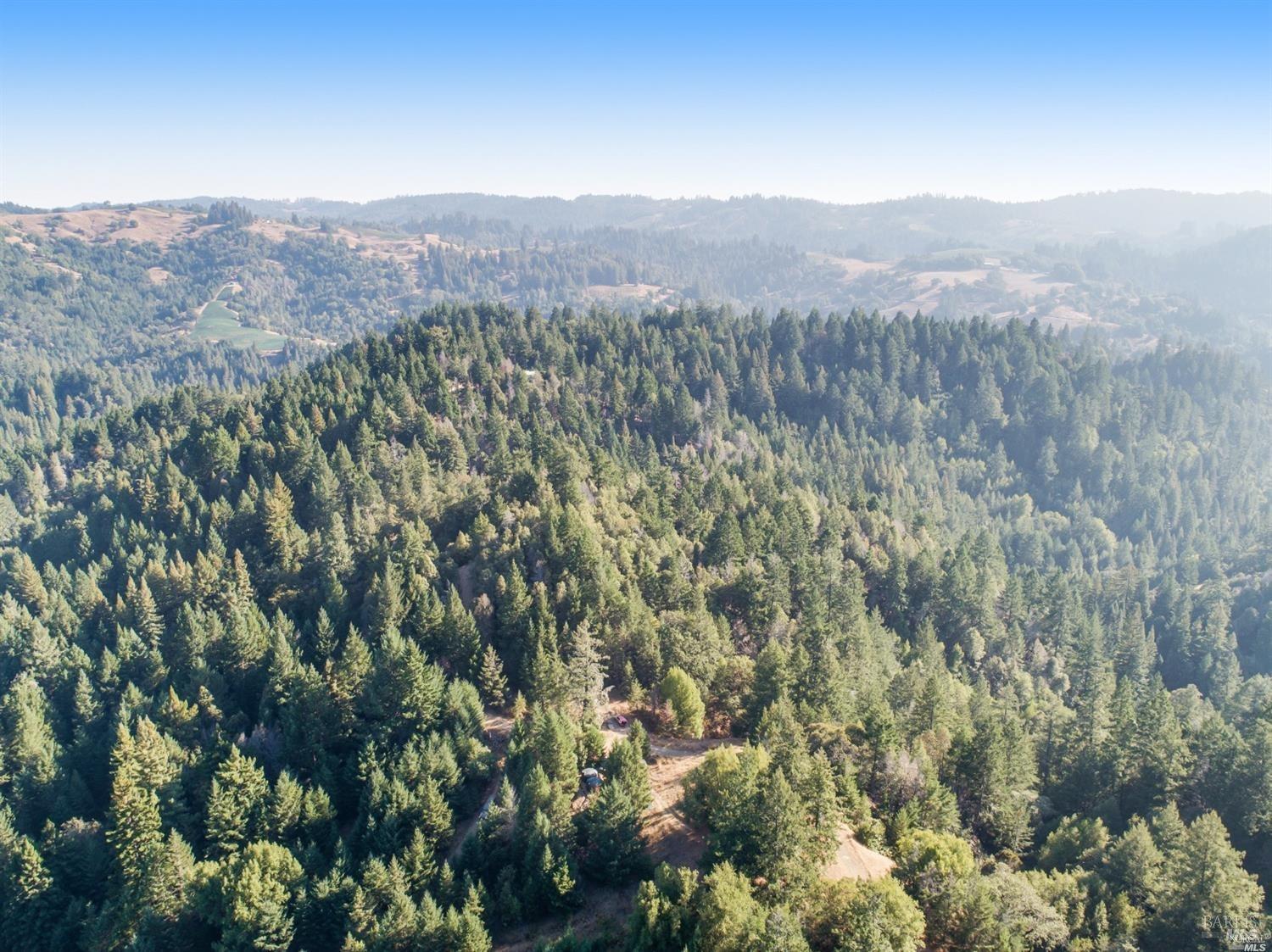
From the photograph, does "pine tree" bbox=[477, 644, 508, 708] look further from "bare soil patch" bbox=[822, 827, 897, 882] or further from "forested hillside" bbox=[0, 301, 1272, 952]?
"bare soil patch" bbox=[822, 827, 897, 882]

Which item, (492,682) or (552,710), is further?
(492,682)

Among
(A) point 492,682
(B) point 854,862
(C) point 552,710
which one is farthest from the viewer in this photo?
(A) point 492,682

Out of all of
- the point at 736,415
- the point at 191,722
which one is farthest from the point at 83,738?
the point at 736,415

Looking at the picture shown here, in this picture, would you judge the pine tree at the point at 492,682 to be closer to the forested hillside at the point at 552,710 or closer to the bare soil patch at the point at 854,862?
the forested hillside at the point at 552,710

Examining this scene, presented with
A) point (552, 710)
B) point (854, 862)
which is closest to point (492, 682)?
A: point (552, 710)

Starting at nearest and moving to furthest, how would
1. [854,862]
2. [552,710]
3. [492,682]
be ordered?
[854,862]
[552,710]
[492,682]

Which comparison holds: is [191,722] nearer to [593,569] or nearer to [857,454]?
[593,569]

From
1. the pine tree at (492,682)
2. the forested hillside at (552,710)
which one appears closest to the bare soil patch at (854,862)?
the forested hillside at (552,710)

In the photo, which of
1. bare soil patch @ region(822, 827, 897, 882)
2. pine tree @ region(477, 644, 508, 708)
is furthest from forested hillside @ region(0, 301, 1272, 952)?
bare soil patch @ region(822, 827, 897, 882)

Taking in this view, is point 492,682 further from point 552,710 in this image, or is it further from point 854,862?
point 854,862
